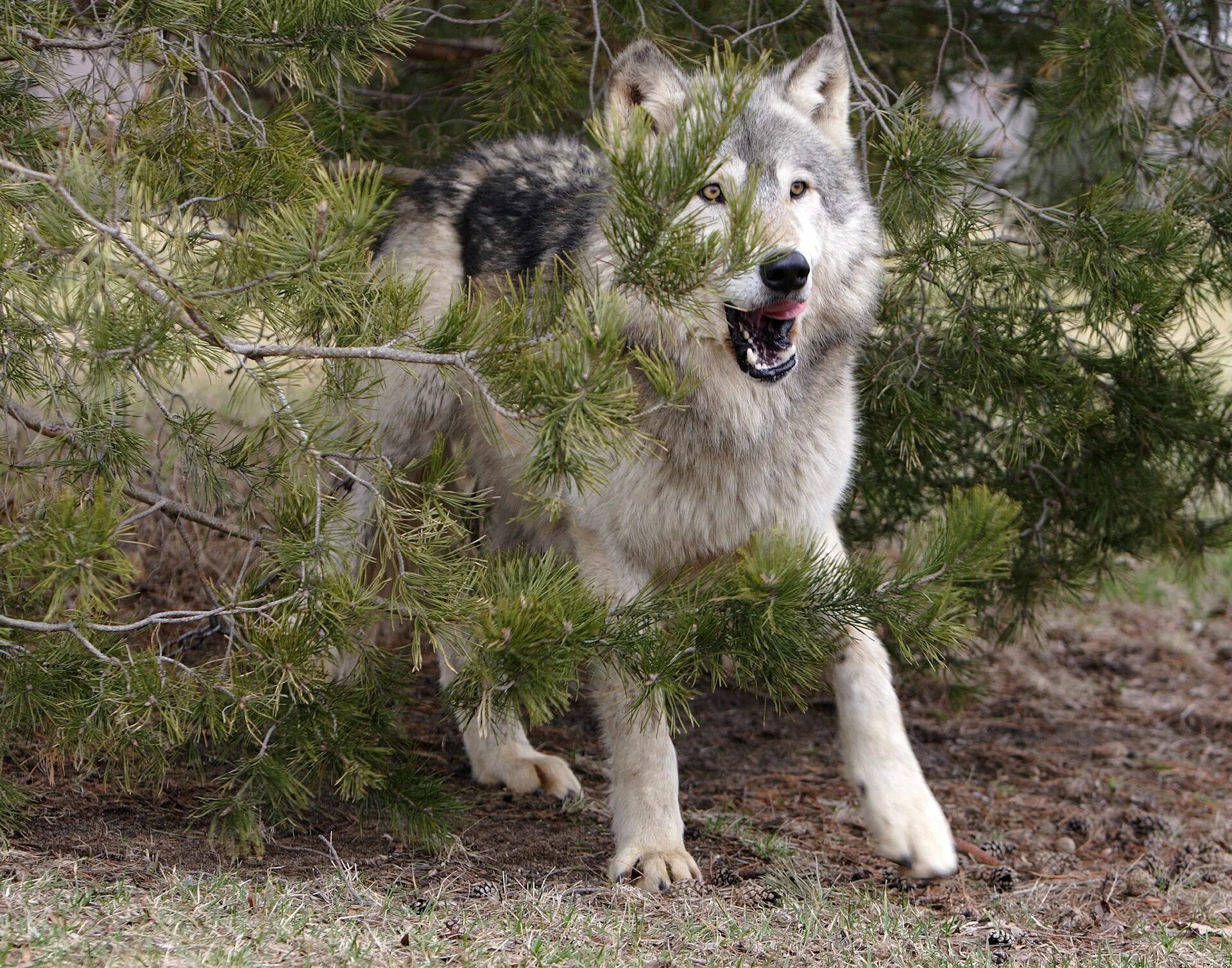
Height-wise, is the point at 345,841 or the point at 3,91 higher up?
the point at 3,91

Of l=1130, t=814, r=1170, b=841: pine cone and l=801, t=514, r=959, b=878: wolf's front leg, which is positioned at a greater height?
l=801, t=514, r=959, b=878: wolf's front leg

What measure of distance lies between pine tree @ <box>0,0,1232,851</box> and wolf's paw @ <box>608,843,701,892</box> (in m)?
0.56

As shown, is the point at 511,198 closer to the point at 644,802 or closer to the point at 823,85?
the point at 823,85

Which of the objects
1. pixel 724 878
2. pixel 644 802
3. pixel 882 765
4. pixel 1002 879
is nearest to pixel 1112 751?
pixel 1002 879

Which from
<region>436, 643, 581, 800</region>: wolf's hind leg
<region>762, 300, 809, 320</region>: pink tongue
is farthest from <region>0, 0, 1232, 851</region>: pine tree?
<region>436, 643, 581, 800</region>: wolf's hind leg

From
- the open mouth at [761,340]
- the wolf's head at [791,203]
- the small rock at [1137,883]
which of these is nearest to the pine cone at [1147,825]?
the small rock at [1137,883]

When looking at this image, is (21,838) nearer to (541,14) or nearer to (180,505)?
(180,505)

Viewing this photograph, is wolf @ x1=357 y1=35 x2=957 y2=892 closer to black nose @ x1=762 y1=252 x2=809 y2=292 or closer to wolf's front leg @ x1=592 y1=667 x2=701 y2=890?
wolf's front leg @ x1=592 y1=667 x2=701 y2=890

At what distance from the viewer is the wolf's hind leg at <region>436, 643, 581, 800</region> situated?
438cm

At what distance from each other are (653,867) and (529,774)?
1133 millimetres

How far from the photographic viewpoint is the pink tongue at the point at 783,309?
2939mm

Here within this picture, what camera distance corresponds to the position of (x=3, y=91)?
2951 mm

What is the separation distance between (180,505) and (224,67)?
4.54ft

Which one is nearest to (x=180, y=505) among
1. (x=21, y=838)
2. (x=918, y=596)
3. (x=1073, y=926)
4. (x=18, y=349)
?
(x=18, y=349)
